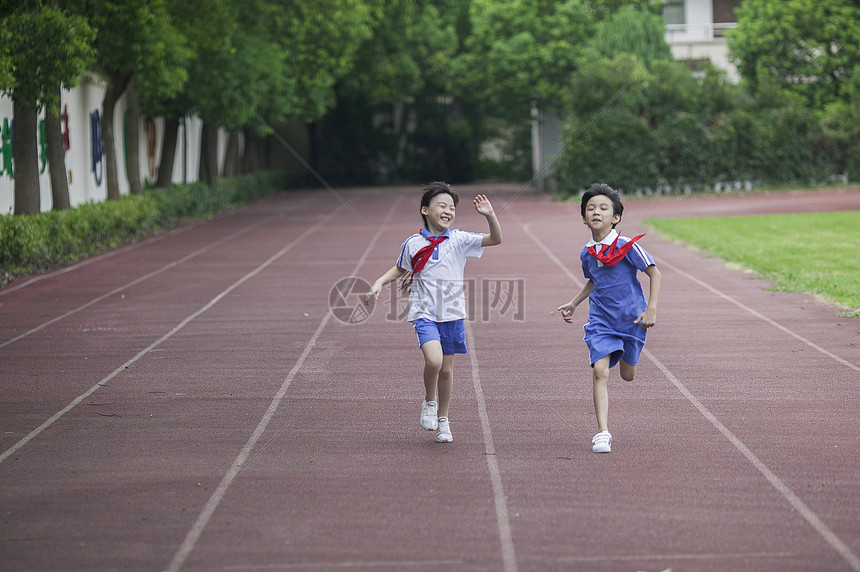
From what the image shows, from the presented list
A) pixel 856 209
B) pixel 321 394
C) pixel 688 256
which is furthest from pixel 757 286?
pixel 856 209

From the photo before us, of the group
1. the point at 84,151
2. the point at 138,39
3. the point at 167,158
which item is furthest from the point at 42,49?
the point at 167,158

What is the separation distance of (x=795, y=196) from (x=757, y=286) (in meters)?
20.1

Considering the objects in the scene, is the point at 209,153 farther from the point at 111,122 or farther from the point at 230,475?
the point at 230,475

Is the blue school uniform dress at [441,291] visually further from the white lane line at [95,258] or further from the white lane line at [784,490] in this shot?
the white lane line at [95,258]

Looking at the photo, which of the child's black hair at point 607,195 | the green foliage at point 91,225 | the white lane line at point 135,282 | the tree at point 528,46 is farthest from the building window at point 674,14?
the child's black hair at point 607,195

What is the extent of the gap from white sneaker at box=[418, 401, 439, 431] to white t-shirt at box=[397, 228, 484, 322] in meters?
0.53

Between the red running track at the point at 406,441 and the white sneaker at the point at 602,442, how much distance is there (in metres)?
0.09

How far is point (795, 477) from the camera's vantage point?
5.44 metres

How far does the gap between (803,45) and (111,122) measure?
25641mm

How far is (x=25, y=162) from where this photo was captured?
52.9ft

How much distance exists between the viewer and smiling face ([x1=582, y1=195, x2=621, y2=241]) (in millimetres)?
6008

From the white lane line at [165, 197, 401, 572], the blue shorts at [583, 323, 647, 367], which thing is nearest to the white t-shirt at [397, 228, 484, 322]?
the blue shorts at [583, 323, 647, 367]

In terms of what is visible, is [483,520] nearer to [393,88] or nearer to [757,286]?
[757,286]

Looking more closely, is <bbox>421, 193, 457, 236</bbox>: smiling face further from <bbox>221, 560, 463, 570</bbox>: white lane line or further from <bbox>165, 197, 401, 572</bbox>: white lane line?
<bbox>221, 560, 463, 570</bbox>: white lane line
